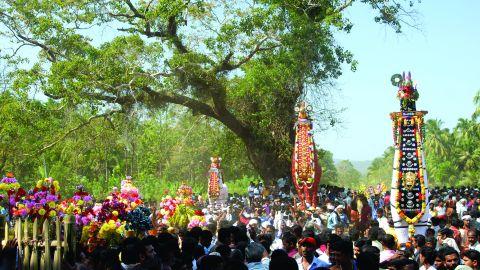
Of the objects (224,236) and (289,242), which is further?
(224,236)

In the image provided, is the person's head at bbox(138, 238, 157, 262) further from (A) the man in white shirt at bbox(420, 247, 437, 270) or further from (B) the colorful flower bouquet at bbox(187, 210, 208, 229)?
(B) the colorful flower bouquet at bbox(187, 210, 208, 229)

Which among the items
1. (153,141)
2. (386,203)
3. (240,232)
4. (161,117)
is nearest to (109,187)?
(161,117)

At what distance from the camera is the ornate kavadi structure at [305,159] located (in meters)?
23.3

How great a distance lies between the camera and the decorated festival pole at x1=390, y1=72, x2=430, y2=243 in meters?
15.1

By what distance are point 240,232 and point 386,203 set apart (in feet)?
53.6

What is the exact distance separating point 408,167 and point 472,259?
7.28 meters

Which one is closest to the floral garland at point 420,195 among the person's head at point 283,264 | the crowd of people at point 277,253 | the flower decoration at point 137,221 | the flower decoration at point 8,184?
the crowd of people at point 277,253

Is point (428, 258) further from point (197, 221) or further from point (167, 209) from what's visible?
point (167, 209)

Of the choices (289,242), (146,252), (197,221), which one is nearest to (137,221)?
(197,221)

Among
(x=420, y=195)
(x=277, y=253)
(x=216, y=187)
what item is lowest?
(x=277, y=253)

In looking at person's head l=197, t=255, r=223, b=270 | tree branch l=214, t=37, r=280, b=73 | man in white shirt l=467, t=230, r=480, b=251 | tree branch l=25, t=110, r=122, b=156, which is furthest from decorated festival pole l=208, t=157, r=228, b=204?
person's head l=197, t=255, r=223, b=270

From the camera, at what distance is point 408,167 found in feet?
50.2

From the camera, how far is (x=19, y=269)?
9000mm

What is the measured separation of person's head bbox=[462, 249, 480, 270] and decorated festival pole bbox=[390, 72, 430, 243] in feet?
22.7
